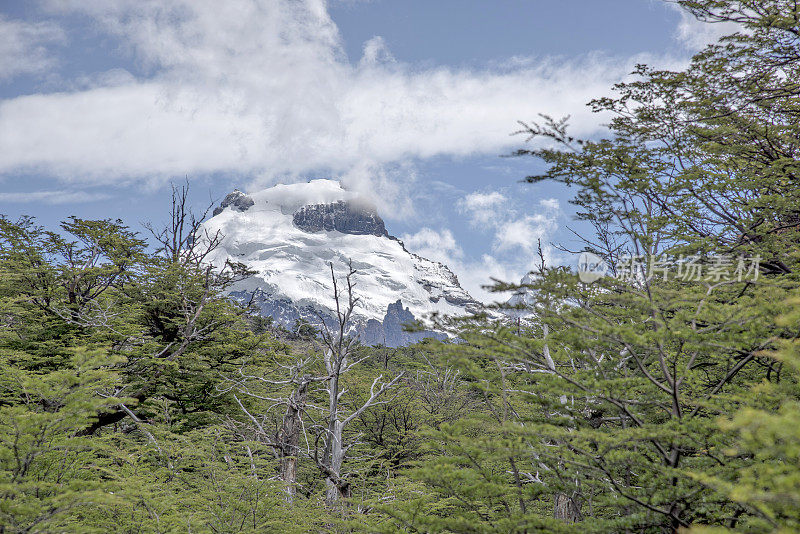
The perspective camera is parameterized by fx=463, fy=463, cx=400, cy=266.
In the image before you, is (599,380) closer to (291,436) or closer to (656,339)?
(656,339)

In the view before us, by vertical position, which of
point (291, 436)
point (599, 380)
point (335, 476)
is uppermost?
point (599, 380)

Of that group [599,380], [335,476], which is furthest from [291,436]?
[599,380]

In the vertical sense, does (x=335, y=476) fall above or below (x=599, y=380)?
below

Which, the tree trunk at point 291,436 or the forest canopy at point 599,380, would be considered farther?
the tree trunk at point 291,436

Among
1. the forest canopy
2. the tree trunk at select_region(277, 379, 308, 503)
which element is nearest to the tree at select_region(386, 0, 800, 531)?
the forest canopy

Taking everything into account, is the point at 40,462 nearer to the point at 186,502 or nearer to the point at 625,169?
the point at 186,502

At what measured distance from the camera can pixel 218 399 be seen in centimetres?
1498

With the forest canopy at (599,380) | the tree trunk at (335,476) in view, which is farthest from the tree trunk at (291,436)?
the tree trunk at (335,476)

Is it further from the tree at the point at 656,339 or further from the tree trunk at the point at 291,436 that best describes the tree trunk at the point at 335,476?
the tree at the point at 656,339

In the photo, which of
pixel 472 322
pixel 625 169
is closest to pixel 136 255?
pixel 472 322

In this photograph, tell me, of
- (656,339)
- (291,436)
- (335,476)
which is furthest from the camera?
(291,436)

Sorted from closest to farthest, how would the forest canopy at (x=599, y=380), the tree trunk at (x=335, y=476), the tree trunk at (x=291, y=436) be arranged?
the forest canopy at (x=599, y=380) < the tree trunk at (x=335, y=476) < the tree trunk at (x=291, y=436)

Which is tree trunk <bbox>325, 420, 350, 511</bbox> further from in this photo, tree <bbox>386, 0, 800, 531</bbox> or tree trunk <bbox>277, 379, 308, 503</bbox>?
tree <bbox>386, 0, 800, 531</bbox>

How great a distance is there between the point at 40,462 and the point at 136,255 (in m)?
11.0
